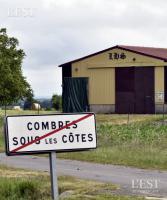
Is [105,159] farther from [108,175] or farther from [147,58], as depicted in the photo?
[147,58]

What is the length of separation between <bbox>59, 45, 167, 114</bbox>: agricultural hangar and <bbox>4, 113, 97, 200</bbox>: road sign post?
125 ft

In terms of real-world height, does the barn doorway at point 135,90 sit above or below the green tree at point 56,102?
above

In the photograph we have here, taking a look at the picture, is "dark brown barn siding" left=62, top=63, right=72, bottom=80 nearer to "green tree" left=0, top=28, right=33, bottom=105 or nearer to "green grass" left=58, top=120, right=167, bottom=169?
"green tree" left=0, top=28, right=33, bottom=105

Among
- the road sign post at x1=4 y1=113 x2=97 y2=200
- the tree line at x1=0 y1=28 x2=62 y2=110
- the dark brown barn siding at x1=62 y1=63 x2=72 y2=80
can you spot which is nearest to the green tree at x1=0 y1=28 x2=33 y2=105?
the tree line at x1=0 y1=28 x2=62 y2=110

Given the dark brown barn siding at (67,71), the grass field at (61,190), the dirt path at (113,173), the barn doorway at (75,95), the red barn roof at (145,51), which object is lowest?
the dirt path at (113,173)

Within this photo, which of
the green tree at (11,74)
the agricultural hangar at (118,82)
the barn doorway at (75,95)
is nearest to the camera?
the green tree at (11,74)

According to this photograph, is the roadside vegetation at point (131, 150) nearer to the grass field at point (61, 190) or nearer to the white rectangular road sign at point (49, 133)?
the grass field at point (61, 190)

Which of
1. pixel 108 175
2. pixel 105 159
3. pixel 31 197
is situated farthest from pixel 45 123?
pixel 105 159

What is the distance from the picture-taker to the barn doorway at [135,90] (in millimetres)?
48122

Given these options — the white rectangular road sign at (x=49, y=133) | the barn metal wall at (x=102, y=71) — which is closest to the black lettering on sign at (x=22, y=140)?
the white rectangular road sign at (x=49, y=133)

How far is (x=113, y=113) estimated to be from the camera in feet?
163

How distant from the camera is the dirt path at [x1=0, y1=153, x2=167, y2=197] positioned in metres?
11.8

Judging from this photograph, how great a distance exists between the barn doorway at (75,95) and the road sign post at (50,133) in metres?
40.7

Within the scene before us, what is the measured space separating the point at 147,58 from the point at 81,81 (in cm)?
556
